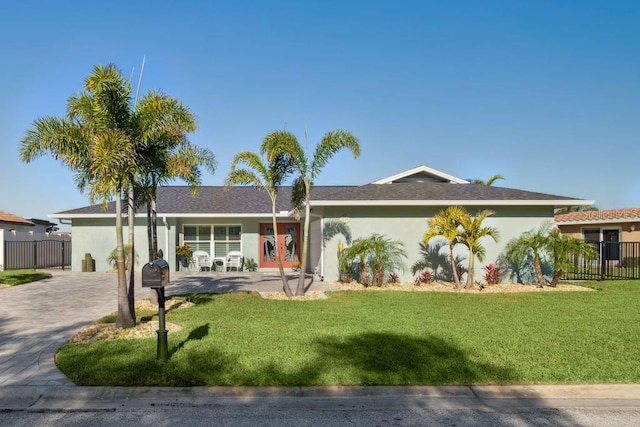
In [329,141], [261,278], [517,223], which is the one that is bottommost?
[261,278]

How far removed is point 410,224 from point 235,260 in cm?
862

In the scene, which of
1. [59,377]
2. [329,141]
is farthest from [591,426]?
[329,141]

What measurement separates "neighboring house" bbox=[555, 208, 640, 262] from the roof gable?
31.0ft

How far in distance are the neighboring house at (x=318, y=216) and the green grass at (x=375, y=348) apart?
5.38 meters

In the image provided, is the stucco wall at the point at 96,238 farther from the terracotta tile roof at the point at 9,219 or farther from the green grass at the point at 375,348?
the green grass at the point at 375,348

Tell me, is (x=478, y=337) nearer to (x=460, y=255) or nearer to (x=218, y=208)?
(x=460, y=255)

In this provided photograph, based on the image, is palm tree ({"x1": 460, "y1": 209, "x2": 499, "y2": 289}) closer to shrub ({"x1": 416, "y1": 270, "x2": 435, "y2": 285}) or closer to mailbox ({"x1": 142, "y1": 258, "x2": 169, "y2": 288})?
shrub ({"x1": 416, "y1": 270, "x2": 435, "y2": 285})

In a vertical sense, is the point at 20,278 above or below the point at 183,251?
below

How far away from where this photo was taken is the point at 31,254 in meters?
25.1

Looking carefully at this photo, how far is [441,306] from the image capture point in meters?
11.5

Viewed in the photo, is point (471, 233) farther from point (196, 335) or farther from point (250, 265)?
point (250, 265)

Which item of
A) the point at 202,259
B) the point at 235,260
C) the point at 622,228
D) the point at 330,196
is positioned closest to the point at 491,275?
the point at 330,196

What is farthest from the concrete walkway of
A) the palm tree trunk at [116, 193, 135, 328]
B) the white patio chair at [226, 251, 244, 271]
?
the white patio chair at [226, 251, 244, 271]

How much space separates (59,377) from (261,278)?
41.1 ft
